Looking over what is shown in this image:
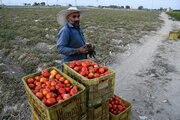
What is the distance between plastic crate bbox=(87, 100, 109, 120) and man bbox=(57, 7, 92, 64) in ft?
3.46

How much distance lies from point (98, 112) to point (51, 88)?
3.19 feet

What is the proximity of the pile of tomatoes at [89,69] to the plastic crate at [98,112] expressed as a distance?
0.55m

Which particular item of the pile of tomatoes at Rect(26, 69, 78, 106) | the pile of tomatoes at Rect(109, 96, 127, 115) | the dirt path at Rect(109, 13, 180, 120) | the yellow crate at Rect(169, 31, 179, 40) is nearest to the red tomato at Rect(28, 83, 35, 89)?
the pile of tomatoes at Rect(26, 69, 78, 106)

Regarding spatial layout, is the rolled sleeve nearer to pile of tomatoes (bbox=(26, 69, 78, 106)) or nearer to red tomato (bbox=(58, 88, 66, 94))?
pile of tomatoes (bbox=(26, 69, 78, 106))

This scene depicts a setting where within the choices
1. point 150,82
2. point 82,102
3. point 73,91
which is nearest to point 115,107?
point 82,102

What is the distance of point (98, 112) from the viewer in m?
2.35

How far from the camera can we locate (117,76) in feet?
17.2

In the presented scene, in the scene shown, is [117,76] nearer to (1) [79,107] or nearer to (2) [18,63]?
(1) [79,107]

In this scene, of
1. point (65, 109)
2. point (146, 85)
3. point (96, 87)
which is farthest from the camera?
point (146, 85)

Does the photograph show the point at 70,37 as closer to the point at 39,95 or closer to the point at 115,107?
→ the point at 39,95

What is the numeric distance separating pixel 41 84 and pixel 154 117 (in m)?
2.83

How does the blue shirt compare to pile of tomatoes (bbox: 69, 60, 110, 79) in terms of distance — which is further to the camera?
the blue shirt

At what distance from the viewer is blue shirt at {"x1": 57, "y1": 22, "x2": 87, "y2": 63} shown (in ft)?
8.66

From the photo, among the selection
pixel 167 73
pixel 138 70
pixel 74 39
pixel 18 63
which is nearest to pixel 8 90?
pixel 18 63
